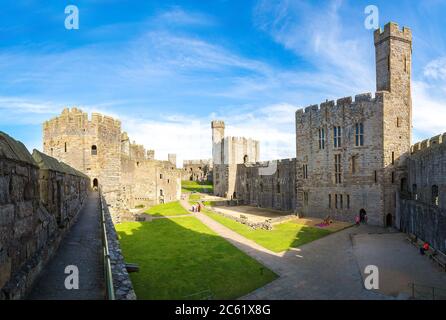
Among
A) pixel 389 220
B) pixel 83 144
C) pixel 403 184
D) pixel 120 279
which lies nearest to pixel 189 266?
pixel 120 279

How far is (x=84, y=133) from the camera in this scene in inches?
1017

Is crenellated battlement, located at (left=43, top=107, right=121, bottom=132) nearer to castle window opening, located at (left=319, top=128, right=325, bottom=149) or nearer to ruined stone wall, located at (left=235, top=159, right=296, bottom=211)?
castle window opening, located at (left=319, top=128, right=325, bottom=149)

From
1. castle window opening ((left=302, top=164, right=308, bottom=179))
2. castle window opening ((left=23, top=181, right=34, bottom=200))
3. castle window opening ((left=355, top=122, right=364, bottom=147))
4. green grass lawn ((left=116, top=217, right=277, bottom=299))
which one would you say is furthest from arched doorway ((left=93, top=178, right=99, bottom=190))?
castle window opening ((left=355, top=122, right=364, bottom=147))

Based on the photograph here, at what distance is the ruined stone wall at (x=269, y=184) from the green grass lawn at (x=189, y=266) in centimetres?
1801

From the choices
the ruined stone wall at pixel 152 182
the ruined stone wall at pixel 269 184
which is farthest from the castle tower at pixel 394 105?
the ruined stone wall at pixel 152 182

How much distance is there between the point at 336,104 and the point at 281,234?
46.8 ft

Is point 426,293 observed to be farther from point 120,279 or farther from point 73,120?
point 73,120

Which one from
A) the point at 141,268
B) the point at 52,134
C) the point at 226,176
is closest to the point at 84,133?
the point at 52,134

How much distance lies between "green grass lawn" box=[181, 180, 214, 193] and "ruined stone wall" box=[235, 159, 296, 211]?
14.3 metres

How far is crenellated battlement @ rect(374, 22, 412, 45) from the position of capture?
2530cm

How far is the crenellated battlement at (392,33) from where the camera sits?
83.0ft

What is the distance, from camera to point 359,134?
86.2ft

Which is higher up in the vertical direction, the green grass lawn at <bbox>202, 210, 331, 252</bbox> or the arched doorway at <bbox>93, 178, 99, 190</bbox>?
Answer: the arched doorway at <bbox>93, 178, 99, 190</bbox>
